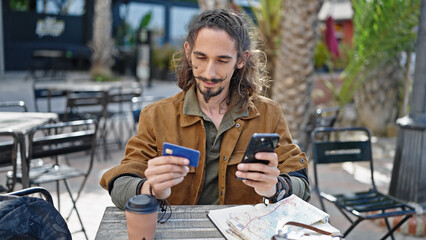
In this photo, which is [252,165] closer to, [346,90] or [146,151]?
[146,151]

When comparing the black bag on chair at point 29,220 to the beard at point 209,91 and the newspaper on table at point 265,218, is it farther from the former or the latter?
the beard at point 209,91

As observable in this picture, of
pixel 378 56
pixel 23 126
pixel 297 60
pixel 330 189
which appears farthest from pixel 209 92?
pixel 378 56

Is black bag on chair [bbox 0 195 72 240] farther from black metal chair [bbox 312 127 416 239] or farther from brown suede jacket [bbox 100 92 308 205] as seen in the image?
black metal chair [bbox 312 127 416 239]

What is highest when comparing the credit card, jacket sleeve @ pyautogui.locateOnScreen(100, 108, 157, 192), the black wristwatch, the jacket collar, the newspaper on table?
the jacket collar

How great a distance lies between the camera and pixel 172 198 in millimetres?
2082

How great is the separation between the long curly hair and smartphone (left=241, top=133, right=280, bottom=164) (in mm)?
545

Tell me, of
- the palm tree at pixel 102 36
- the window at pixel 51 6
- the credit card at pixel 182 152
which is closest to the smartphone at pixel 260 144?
the credit card at pixel 182 152

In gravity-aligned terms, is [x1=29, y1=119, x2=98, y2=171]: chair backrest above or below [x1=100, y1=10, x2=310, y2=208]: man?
below

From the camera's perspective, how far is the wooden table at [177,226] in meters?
1.63

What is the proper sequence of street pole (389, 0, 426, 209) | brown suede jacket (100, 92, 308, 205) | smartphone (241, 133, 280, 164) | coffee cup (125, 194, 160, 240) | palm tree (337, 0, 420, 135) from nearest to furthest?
coffee cup (125, 194, 160, 240), smartphone (241, 133, 280, 164), brown suede jacket (100, 92, 308, 205), street pole (389, 0, 426, 209), palm tree (337, 0, 420, 135)

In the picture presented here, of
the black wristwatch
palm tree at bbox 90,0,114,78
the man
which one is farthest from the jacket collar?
palm tree at bbox 90,0,114,78

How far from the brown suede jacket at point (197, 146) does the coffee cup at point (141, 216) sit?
55 cm

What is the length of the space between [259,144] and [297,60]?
4268mm

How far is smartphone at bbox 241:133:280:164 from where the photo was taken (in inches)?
61.1
